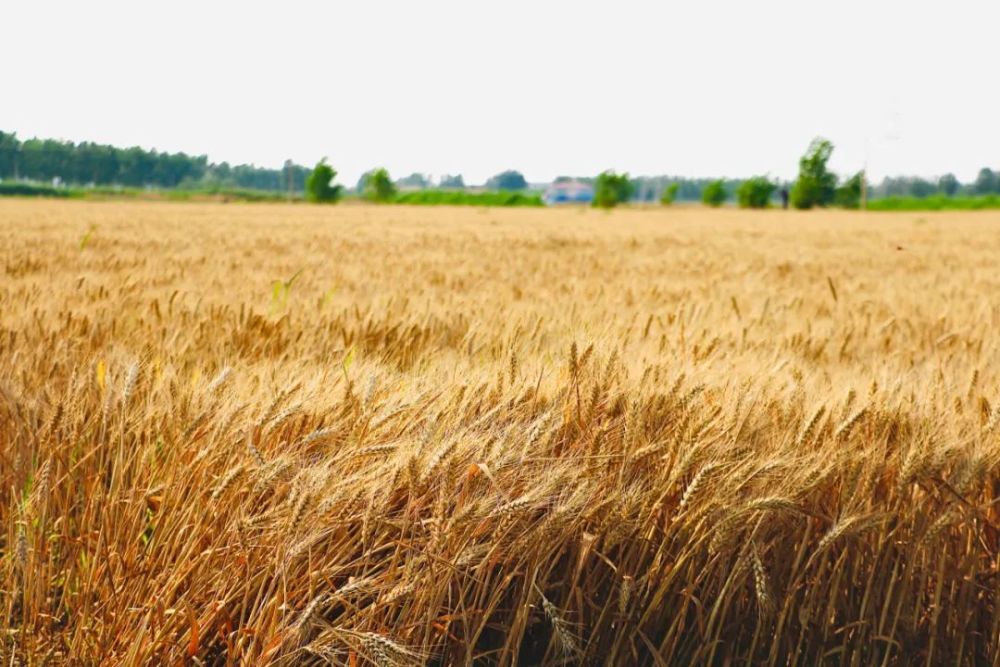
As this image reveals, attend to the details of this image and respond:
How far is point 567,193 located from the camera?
136 metres

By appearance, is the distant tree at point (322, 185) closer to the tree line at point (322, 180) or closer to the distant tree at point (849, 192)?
the tree line at point (322, 180)

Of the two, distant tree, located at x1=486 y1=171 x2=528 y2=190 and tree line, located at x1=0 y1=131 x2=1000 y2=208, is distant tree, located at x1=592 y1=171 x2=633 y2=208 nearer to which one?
tree line, located at x1=0 y1=131 x2=1000 y2=208

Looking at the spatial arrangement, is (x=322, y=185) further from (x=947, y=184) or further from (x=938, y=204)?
(x=947, y=184)

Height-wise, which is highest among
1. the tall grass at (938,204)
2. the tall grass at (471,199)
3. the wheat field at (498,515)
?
the tall grass at (938,204)

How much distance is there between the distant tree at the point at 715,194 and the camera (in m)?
81.6

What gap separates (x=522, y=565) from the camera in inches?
52.4

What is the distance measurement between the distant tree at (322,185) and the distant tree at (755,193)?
126 feet

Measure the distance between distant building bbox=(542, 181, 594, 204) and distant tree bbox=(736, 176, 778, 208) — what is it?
55400 millimetres

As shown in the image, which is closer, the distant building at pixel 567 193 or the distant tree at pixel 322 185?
the distant tree at pixel 322 185

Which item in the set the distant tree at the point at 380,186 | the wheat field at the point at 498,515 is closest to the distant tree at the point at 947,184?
the distant tree at the point at 380,186

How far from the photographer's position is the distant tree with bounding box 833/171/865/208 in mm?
80250

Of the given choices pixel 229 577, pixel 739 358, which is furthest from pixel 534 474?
pixel 739 358

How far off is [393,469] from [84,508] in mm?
580

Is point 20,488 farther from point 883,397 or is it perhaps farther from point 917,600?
point 883,397
